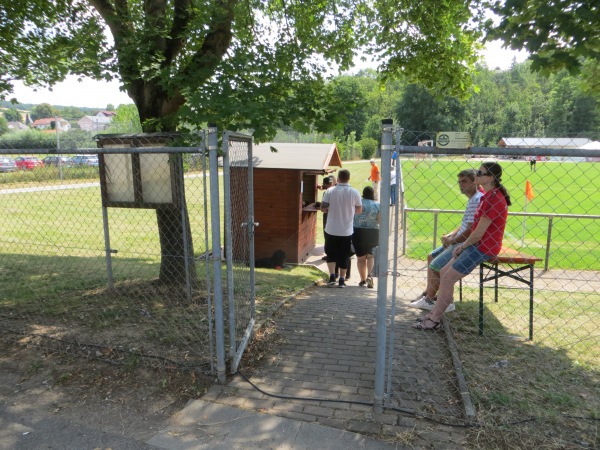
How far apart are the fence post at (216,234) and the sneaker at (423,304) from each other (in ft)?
9.71

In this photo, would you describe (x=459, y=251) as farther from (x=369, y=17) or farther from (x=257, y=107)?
(x=369, y=17)

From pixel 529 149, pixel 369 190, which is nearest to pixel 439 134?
pixel 529 149

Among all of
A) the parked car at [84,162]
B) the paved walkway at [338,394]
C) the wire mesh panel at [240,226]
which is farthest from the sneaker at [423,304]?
the parked car at [84,162]

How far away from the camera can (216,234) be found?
137 inches

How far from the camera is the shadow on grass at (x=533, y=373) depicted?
3.05 m

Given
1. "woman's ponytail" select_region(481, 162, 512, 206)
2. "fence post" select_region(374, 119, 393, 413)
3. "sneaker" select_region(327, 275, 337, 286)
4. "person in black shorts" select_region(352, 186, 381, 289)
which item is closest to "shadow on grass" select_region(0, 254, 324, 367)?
"sneaker" select_region(327, 275, 337, 286)

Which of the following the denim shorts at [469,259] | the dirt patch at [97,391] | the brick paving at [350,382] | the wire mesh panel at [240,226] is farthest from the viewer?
the denim shorts at [469,259]

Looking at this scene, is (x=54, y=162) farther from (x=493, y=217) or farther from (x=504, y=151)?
(x=504, y=151)

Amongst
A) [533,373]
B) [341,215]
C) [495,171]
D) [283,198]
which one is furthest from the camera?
[283,198]

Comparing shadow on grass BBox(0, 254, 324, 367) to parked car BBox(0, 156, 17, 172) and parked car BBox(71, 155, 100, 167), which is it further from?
parked car BBox(0, 156, 17, 172)

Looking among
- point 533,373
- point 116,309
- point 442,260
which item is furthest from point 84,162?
point 533,373

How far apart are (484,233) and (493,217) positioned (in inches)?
7.1

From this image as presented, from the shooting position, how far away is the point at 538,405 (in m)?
3.36

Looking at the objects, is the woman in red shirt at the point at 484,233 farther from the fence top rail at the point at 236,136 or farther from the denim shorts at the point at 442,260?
the fence top rail at the point at 236,136
